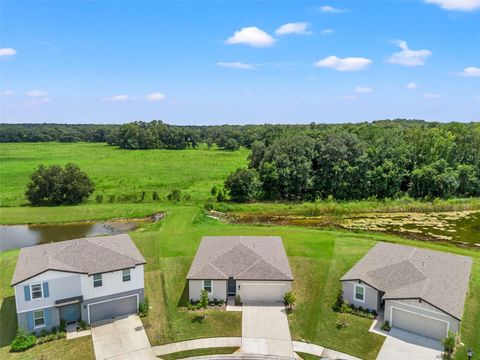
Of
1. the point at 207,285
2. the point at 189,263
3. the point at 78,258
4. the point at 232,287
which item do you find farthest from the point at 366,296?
the point at 78,258

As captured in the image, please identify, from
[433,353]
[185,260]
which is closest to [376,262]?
[433,353]

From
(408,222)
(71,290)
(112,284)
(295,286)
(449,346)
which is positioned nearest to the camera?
(449,346)

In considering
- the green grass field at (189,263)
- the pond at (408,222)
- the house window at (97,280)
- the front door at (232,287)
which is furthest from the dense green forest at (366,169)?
the house window at (97,280)

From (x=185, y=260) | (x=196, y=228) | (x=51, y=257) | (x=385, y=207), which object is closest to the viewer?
(x=51, y=257)

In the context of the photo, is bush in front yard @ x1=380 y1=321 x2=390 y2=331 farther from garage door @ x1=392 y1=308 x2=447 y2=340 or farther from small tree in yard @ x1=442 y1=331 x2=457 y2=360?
small tree in yard @ x1=442 y1=331 x2=457 y2=360

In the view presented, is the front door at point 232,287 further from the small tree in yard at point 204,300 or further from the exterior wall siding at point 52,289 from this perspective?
the exterior wall siding at point 52,289

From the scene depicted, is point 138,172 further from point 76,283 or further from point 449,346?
point 449,346

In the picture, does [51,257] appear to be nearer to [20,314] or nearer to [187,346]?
[20,314]
